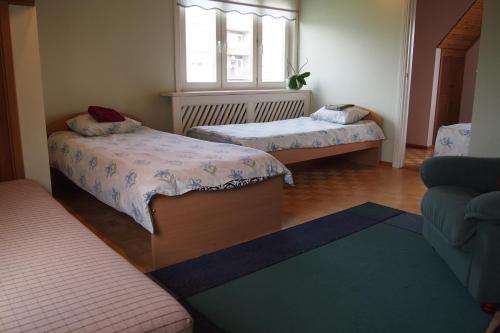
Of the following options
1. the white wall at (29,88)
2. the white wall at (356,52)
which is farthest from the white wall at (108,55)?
the white wall at (356,52)

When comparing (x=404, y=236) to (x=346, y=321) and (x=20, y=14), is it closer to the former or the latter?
(x=346, y=321)

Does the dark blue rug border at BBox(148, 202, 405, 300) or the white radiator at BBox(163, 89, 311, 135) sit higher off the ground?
the white radiator at BBox(163, 89, 311, 135)

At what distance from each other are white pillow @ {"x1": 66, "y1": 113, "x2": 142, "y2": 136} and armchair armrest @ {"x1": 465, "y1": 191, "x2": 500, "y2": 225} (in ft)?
9.76

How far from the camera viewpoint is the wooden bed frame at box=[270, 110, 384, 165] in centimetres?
412

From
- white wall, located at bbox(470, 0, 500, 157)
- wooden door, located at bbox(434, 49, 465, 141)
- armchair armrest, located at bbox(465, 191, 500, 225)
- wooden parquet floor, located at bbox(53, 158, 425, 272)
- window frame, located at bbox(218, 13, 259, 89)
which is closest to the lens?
armchair armrest, located at bbox(465, 191, 500, 225)

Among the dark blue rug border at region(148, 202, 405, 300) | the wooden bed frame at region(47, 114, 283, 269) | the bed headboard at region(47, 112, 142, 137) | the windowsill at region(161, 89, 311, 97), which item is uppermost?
the windowsill at region(161, 89, 311, 97)

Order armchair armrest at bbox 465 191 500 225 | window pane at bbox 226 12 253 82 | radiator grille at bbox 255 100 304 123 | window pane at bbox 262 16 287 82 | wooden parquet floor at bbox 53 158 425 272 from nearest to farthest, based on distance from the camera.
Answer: armchair armrest at bbox 465 191 500 225, wooden parquet floor at bbox 53 158 425 272, window pane at bbox 226 12 253 82, radiator grille at bbox 255 100 304 123, window pane at bbox 262 16 287 82

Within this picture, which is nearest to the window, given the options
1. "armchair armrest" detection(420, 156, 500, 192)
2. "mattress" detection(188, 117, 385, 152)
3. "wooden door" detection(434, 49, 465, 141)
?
"mattress" detection(188, 117, 385, 152)

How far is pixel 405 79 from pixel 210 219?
129 inches

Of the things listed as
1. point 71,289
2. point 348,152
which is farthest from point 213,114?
point 71,289

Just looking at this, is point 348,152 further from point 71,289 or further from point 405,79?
point 71,289

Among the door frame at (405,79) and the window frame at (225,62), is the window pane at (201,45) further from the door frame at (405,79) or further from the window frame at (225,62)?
the door frame at (405,79)

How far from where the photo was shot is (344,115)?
4.92 m

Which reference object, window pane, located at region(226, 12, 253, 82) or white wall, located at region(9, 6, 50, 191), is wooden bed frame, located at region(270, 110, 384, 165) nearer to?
window pane, located at region(226, 12, 253, 82)
